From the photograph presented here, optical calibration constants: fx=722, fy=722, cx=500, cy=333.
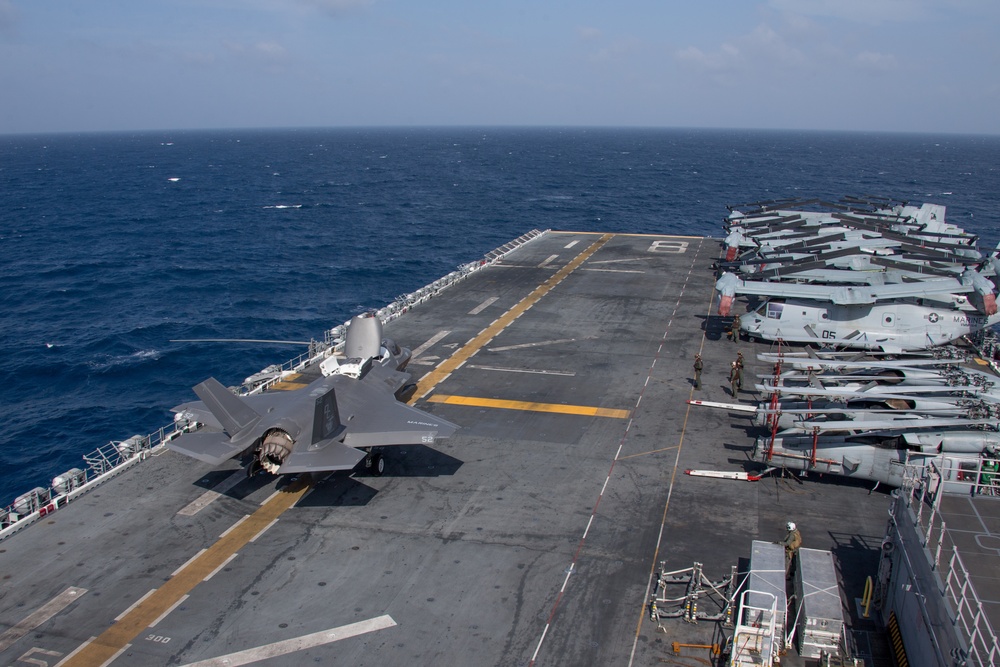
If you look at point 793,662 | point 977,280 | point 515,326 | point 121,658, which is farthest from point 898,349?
point 121,658

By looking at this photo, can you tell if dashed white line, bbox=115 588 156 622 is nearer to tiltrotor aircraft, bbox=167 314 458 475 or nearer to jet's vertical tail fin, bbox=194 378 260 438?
tiltrotor aircraft, bbox=167 314 458 475

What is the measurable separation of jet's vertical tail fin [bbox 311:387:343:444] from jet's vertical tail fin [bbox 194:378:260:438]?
250cm

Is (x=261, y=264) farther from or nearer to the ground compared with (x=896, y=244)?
nearer to the ground

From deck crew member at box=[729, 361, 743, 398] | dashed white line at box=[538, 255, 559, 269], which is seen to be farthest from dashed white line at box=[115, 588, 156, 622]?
dashed white line at box=[538, 255, 559, 269]

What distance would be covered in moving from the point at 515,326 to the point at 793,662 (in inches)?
1174

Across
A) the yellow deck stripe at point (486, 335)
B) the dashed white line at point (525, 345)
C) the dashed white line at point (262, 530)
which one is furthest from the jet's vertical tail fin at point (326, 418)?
the dashed white line at point (525, 345)

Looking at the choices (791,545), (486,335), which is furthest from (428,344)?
(791,545)

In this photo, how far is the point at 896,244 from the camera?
170ft

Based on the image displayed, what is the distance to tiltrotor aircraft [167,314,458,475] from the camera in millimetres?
24703

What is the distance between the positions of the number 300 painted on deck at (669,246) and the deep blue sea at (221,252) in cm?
2425

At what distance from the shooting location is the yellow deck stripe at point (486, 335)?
36.6 metres

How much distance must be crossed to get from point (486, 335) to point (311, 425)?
19.5 meters

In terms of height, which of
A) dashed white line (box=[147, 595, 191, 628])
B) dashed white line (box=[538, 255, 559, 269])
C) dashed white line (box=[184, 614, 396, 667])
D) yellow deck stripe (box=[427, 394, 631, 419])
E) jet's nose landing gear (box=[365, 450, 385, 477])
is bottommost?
dashed white line (box=[184, 614, 396, 667])

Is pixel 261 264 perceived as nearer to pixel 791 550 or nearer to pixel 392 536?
pixel 392 536
